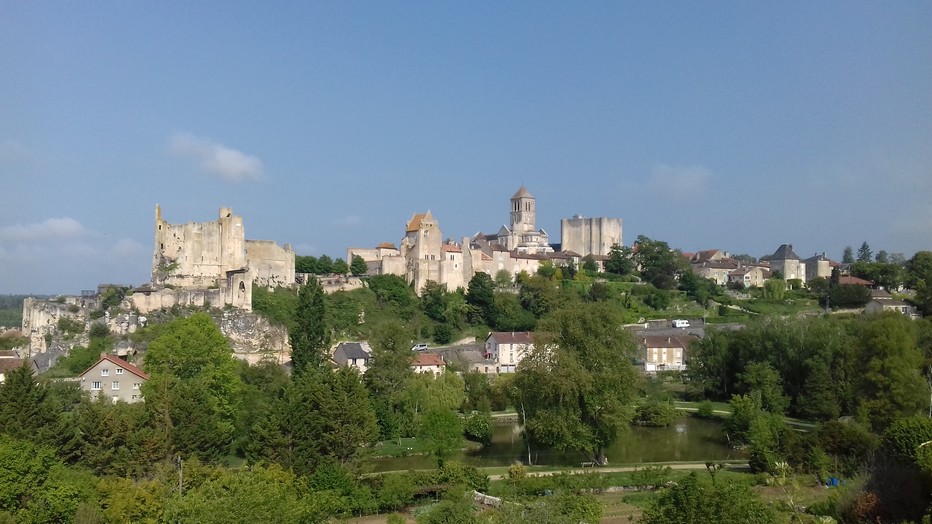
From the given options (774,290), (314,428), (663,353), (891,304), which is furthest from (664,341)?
(314,428)

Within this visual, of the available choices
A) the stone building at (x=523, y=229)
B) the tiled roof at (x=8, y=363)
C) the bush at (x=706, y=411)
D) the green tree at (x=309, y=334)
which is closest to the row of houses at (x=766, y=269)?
the stone building at (x=523, y=229)

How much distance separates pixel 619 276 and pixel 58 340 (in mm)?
52665

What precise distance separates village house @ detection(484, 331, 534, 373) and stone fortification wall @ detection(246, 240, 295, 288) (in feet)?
52.2

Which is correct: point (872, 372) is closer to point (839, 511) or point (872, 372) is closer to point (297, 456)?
point (839, 511)

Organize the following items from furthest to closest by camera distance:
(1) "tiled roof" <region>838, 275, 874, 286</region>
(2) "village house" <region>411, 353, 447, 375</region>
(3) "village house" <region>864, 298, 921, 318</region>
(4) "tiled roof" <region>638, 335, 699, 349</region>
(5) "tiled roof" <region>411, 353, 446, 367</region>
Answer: (1) "tiled roof" <region>838, 275, 874, 286</region>, (3) "village house" <region>864, 298, 921, 318</region>, (4) "tiled roof" <region>638, 335, 699, 349</region>, (5) "tiled roof" <region>411, 353, 446, 367</region>, (2) "village house" <region>411, 353, 447, 375</region>

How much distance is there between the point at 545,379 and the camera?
3331cm

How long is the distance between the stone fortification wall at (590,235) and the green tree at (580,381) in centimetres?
6556

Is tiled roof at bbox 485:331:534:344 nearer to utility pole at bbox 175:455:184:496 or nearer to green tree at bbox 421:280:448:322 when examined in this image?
green tree at bbox 421:280:448:322

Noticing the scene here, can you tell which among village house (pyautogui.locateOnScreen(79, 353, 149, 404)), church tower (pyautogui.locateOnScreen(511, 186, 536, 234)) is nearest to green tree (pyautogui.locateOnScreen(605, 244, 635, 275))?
church tower (pyautogui.locateOnScreen(511, 186, 536, 234))

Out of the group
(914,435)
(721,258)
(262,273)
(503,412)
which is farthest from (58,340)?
(721,258)

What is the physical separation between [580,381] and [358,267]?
42.0 metres

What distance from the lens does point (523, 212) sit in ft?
348

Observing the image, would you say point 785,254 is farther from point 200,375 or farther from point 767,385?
point 200,375

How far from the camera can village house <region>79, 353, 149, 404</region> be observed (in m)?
42.0
